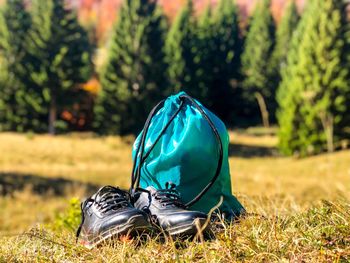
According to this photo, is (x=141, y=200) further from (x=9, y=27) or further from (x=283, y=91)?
(x=9, y=27)

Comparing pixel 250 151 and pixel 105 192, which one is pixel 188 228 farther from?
pixel 250 151

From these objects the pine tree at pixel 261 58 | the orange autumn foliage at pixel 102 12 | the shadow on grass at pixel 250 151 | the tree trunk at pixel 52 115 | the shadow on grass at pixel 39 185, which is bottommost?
the shadow on grass at pixel 250 151

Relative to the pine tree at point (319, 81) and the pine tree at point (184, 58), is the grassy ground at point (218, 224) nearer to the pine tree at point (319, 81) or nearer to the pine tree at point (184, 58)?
the pine tree at point (319, 81)

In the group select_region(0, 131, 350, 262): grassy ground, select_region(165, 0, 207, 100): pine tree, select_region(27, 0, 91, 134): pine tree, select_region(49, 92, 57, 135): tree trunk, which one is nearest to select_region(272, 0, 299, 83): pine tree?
select_region(165, 0, 207, 100): pine tree

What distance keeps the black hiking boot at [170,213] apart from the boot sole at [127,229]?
10cm

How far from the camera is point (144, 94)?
3697cm

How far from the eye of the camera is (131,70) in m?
36.7

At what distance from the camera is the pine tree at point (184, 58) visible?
42.4 meters

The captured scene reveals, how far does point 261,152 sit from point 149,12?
13412 mm

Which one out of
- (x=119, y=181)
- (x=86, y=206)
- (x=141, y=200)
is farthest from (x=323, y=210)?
(x=119, y=181)

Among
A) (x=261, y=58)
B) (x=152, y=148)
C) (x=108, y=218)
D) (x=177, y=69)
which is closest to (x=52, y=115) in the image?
(x=177, y=69)

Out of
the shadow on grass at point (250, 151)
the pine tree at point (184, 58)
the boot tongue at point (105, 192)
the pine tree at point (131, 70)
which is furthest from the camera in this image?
the pine tree at point (184, 58)

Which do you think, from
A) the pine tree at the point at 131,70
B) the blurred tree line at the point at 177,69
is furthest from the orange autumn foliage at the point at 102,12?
the pine tree at the point at 131,70

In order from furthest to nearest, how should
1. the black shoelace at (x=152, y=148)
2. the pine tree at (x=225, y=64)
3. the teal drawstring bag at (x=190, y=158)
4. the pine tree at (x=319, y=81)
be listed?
1. the pine tree at (x=225, y=64)
2. the pine tree at (x=319, y=81)
3. the teal drawstring bag at (x=190, y=158)
4. the black shoelace at (x=152, y=148)
